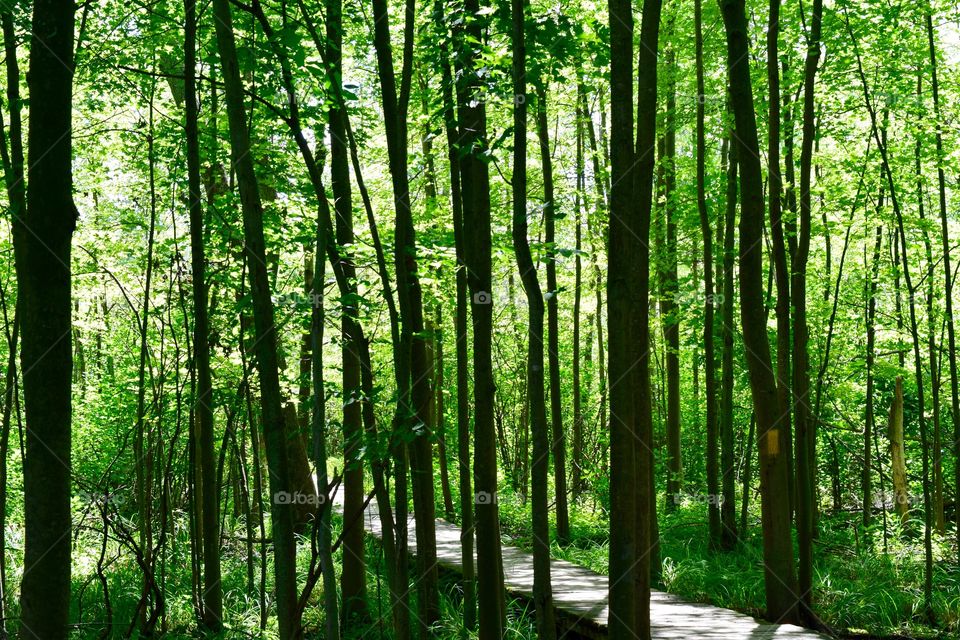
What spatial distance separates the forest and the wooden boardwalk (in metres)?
0.06

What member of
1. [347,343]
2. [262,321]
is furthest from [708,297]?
[262,321]

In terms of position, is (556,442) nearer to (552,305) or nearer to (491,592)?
(552,305)

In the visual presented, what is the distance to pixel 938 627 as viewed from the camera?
7148 millimetres

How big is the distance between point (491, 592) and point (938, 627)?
16.3ft

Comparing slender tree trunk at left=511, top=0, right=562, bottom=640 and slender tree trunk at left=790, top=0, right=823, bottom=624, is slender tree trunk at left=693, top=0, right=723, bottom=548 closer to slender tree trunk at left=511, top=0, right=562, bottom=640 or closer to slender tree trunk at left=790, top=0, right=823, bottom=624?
slender tree trunk at left=790, top=0, right=823, bottom=624

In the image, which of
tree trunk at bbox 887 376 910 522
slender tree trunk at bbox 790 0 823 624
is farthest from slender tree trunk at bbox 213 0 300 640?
tree trunk at bbox 887 376 910 522

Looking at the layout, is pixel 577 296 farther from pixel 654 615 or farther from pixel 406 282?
pixel 406 282

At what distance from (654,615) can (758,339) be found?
2469 mm

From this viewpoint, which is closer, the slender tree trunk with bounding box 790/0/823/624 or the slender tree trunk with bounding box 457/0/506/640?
the slender tree trunk with bounding box 457/0/506/640

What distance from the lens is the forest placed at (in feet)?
12.2

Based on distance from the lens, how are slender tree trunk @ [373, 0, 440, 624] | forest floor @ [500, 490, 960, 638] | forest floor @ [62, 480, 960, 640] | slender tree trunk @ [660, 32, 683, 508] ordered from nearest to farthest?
slender tree trunk @ [373, 0, 440, 624], forest floor @ [62, 480, 960, 640], forest floor @ [500, 490, 960, 638], slender tree trunk @ [660, 32, 683, 508]

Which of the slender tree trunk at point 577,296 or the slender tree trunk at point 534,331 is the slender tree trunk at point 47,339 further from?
the slender tree trunk at point 577,296

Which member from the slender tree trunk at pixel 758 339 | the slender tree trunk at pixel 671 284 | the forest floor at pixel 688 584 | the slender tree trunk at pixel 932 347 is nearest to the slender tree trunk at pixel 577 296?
the slender tree trunk at pixel 671 284

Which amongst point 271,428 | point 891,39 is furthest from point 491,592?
point 891,39
